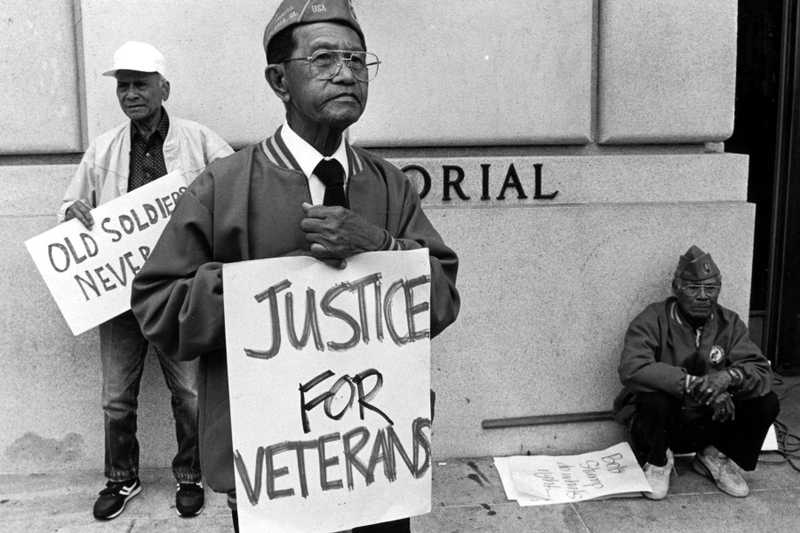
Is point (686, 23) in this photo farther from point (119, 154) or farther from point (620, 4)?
→ point (119, 154)

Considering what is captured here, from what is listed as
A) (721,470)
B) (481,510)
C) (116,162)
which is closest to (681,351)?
(721,470)

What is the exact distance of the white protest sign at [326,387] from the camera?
1936 mm

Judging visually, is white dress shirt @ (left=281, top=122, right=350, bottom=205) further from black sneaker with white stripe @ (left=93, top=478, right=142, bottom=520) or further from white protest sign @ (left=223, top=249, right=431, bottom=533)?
black sneaker with white stripe @ (left=93, top=478, right=142, bottom=520)

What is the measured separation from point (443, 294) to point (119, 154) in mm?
2024

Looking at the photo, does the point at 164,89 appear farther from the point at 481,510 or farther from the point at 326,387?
the point at 481,510

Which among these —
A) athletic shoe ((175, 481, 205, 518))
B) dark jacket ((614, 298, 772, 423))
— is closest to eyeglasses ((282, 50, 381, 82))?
athletic shoe ((175, 481, 205, 518))

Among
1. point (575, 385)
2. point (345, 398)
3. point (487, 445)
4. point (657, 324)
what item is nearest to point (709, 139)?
point (657, 324)

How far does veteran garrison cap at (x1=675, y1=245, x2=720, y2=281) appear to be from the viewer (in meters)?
3.94

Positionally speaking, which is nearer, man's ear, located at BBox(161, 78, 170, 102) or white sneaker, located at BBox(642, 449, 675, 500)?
man's ear, located at BBox(161, 78, 170, 102)

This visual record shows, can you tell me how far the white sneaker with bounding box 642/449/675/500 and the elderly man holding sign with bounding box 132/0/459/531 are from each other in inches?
85.6

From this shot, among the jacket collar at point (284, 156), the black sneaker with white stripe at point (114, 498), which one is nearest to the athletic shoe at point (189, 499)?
the black sneaker with white stripe at point (114, 498)

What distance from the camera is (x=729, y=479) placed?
155 inches

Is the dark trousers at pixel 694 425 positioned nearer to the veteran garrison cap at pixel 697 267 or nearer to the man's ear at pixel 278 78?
the veteran garrison cap at pixel 697 267

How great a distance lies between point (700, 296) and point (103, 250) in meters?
2.74
